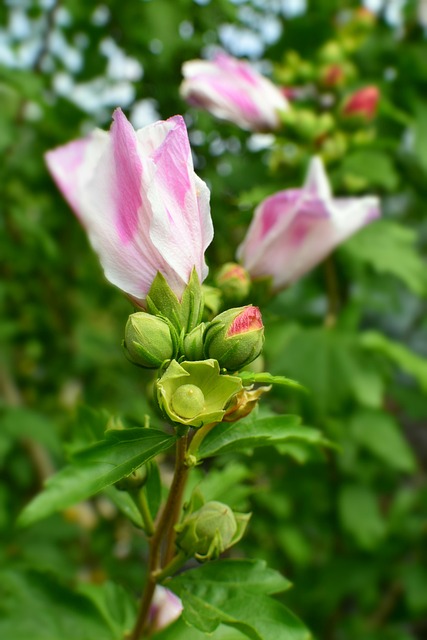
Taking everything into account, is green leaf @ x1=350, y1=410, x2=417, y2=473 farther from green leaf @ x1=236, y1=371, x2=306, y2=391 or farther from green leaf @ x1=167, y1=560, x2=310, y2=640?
green leaf @ x1=236, y1=371, x2=306, y2=391

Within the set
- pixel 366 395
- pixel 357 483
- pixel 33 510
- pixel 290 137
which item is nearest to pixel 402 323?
pixel 357 483

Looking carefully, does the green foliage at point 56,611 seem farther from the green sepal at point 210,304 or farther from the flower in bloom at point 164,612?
the green sepal at point 210,304

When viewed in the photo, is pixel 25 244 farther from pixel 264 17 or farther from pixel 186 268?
pixel 186 268

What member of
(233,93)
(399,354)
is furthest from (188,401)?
(399,354)

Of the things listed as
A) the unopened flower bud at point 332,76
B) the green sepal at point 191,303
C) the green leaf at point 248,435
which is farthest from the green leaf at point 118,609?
the unopened flower bud at point 332,76

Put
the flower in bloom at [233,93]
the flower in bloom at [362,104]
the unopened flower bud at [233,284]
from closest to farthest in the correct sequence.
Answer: the unopened flower bud at [233,284] → the flower in bloom at [233,93] → the flower in bloom at [362,104]

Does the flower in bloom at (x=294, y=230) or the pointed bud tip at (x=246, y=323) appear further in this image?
the flower in bloom at (x=294, y=230)

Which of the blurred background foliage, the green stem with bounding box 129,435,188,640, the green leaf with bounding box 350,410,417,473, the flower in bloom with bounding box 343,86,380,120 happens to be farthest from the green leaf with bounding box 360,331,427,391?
the green stem with bounding box 129,435,188,640
